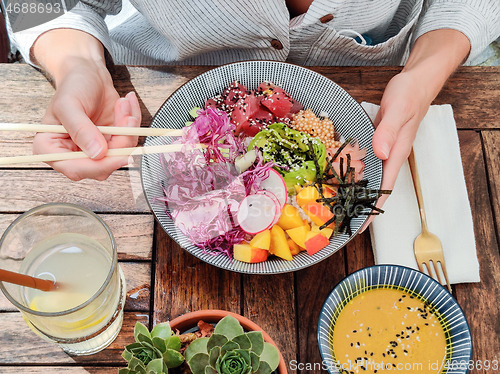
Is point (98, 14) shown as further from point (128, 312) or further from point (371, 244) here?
point (371, 244)

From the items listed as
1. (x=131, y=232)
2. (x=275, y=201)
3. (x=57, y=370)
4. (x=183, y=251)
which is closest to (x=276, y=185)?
(x=275, y=201)

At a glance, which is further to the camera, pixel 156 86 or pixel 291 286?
pixel 156 86

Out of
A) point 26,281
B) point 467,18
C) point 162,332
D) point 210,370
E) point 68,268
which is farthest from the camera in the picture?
point 467,18

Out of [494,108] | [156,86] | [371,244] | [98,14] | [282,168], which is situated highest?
[98,14]

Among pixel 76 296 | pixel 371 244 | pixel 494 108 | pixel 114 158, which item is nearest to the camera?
pixel 76 296

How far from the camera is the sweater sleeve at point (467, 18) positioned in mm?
1338

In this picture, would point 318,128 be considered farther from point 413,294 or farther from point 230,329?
point 230,329

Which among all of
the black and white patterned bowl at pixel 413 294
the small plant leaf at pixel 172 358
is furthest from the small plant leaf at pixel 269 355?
the black and white patterned bowl at pixel 413 294

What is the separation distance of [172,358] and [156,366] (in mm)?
62

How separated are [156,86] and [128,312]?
616 millimetres

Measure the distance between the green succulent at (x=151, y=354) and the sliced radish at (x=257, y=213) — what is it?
0.42 meters

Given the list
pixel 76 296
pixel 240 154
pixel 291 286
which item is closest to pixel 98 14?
pixel 240 154

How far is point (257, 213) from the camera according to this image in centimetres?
110

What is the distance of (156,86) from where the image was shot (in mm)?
1301
